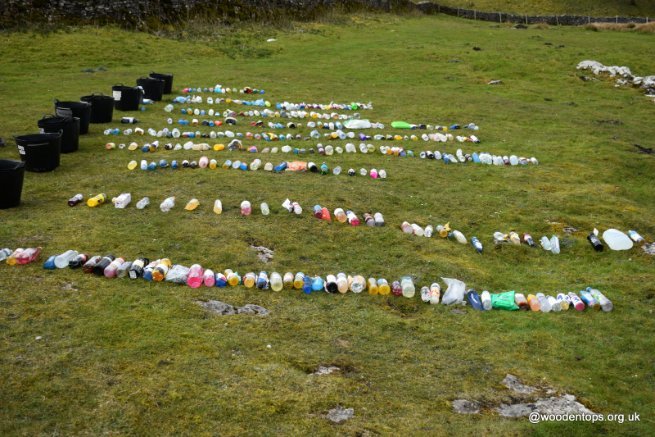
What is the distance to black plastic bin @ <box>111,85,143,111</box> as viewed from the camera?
1919 centimetres

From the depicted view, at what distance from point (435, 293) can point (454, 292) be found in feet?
1.06

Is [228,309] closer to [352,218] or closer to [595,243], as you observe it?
[352,218]

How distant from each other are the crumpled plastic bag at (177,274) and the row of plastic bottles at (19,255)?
2.09 metres

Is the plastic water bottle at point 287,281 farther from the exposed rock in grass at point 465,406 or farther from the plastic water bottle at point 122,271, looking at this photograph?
the exposed rock in grass at point 465,406

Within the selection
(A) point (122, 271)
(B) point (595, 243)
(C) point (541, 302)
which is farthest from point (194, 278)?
(B) point (595, 243)

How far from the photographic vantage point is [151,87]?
68.5ft

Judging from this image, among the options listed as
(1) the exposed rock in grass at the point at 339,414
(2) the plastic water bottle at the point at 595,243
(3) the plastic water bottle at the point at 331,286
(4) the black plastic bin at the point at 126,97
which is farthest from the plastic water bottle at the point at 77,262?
(4) the black plastic bin at the point at 126,97

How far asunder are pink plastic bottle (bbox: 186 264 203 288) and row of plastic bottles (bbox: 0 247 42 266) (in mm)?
2393

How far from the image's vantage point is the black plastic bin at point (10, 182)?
10906mm

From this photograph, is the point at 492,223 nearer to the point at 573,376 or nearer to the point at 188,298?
the point at 573,376

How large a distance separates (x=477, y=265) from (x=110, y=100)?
12344 millimetres

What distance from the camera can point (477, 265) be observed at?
1054cm

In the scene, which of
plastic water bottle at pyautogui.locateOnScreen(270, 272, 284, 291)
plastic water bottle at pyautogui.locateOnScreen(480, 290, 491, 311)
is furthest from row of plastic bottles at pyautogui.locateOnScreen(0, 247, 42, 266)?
plastic water bottle at pyautogui.locateOnScreen(480, 290, 491, 311)

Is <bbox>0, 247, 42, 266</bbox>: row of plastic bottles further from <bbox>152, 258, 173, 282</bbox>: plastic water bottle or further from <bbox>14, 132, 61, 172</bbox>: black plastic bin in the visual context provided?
<bbox>14, 132, 61, 172</bbox>: black plastic bin
